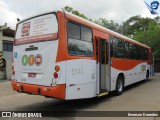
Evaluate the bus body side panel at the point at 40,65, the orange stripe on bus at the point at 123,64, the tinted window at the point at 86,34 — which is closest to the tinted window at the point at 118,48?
the orange stripe on bus at the point at 123,64

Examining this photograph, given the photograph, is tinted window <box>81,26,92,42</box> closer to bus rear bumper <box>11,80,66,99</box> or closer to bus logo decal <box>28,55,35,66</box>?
bus logo decal <box>28,55,35,66</box>

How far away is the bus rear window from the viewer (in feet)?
26.6

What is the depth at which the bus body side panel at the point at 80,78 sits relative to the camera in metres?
7.84

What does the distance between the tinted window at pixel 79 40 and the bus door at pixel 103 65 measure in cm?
66

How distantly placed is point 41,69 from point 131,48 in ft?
26.4

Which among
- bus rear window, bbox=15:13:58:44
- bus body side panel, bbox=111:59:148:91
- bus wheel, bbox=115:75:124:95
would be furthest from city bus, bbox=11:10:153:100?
bus wheel, bbox=115:75:124:95

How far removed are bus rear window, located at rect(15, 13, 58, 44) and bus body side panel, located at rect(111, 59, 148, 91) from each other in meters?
4.25

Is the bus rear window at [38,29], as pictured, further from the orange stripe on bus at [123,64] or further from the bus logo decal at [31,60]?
the orange stripe on bus at [123,64]

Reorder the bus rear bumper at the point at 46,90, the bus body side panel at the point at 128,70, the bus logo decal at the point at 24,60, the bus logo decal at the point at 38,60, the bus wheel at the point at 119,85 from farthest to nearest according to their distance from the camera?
the bus wheel at the point at 119,85, the bus body side panel at the point at 128,70, the bus logo decal at the point at 24,60, the bus logo decal at the point at 38,60, the bus rear bumper at the point at 46,90

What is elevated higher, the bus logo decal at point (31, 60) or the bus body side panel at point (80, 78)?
the bus logo decal at point (31, 60)

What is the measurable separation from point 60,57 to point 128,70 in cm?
714

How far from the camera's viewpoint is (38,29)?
28.0ft

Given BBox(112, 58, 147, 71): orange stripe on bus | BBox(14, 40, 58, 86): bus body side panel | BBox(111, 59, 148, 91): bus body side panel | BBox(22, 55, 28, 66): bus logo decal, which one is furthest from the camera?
BBox(112, 58, 147, 71): orange stripe on bus

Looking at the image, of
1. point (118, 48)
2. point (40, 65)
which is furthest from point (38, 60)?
point (118, 48)
